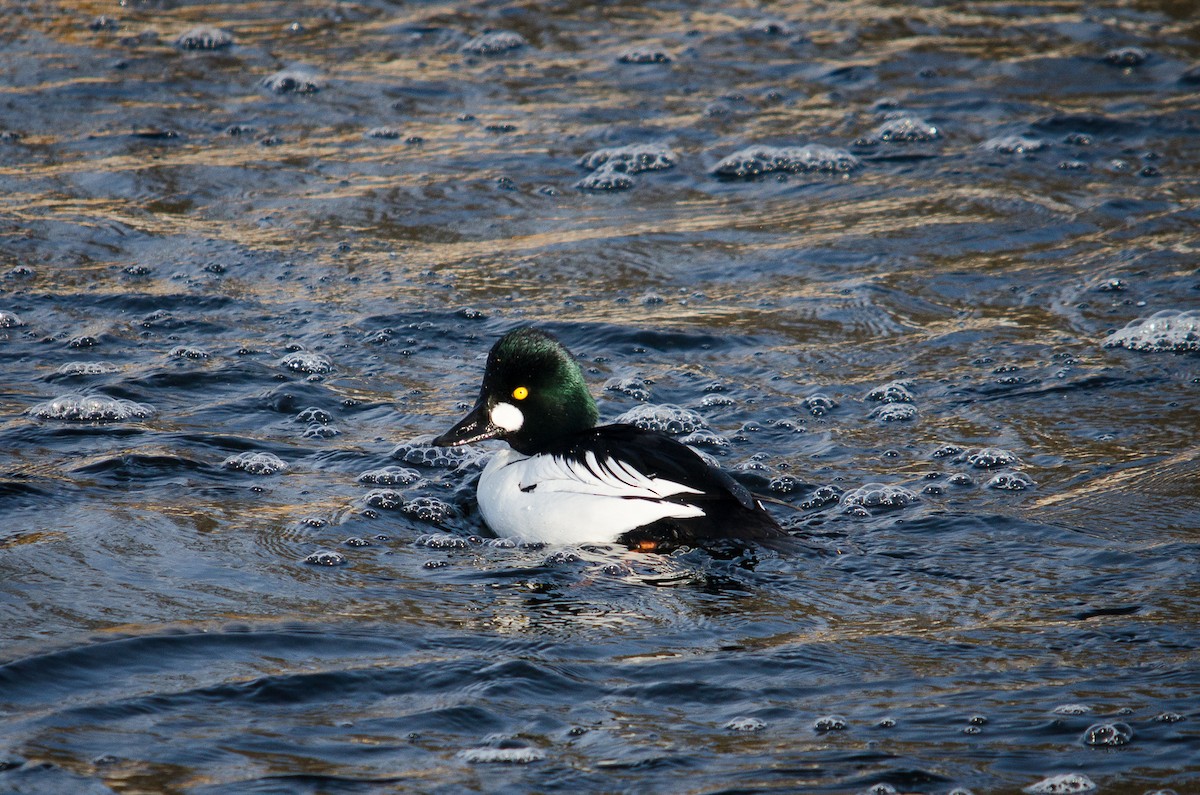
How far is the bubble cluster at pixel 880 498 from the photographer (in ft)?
18.9

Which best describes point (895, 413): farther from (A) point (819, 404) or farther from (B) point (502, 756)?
(B) point (502, 756)

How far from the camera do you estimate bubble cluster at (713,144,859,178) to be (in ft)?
33.2

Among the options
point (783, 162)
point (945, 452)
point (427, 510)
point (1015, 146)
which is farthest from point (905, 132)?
point (427, 510)

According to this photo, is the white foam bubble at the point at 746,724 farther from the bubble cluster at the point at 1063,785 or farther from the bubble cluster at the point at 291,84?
the bubble cluster at the point at 291,84

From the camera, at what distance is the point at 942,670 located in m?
4.38

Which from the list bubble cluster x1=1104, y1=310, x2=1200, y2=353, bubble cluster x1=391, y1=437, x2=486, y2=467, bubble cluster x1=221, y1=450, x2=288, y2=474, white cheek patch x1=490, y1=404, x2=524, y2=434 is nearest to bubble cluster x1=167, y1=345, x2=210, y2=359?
bubble cluster x1=221, y1=450, x2=288, y2=474

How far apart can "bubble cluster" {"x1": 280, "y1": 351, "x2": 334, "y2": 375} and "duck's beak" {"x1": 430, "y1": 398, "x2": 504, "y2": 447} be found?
1543 mm

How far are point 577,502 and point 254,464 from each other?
1.54 m

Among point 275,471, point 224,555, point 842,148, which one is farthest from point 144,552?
point 842,148

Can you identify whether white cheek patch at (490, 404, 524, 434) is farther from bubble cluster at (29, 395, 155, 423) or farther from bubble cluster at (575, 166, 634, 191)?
bubble cluster at (575, 166, 634, 191)

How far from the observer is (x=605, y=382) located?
24.1 ft

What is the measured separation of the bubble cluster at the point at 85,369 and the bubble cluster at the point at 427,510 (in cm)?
217

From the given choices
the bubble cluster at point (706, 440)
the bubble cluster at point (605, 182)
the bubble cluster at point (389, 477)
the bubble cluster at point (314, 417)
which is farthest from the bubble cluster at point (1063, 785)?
the bubble cluster at point (605, 182)

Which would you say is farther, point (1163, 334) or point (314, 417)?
point (1163, 334)
